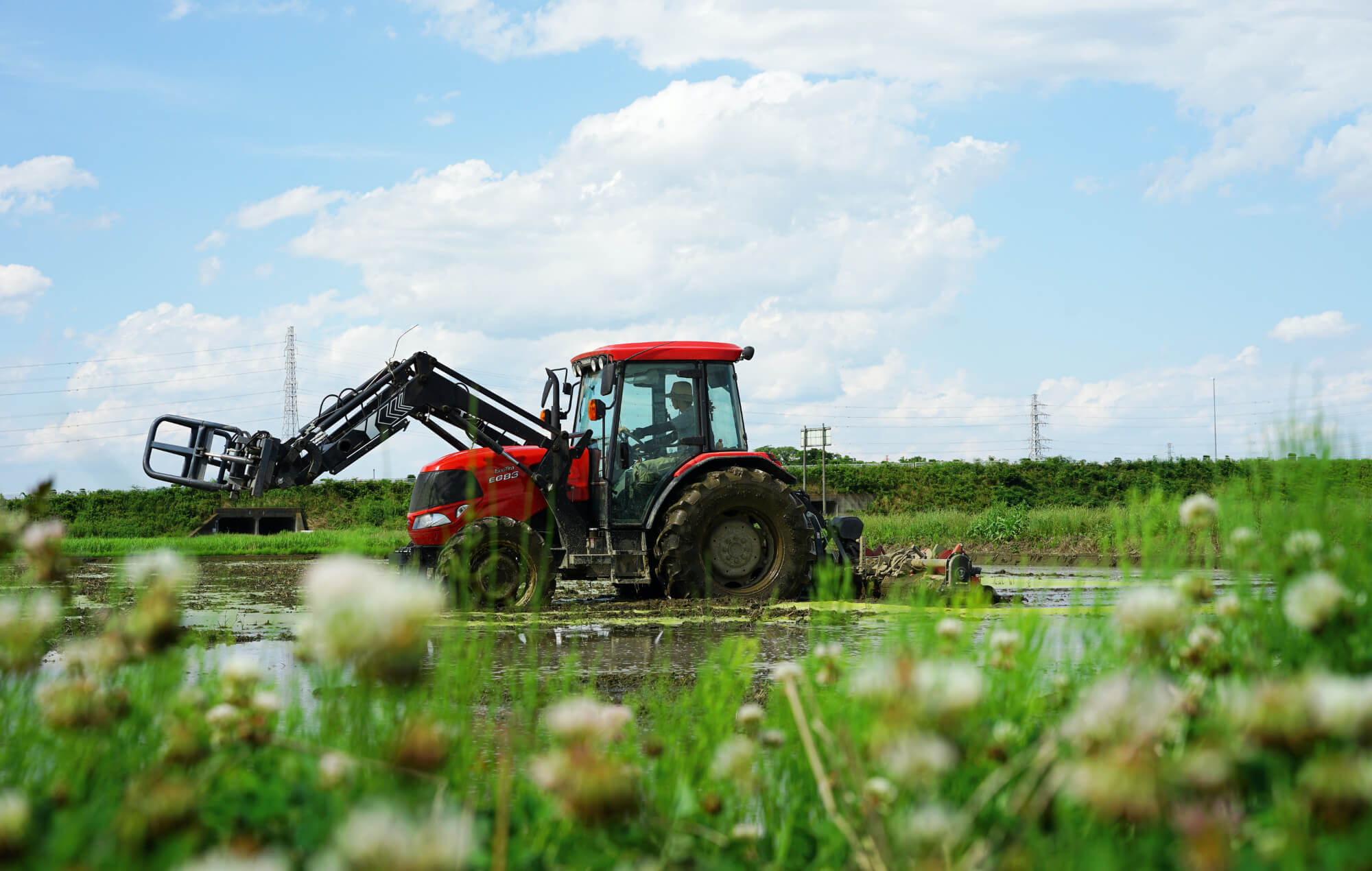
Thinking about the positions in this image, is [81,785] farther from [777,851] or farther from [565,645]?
[565,645]

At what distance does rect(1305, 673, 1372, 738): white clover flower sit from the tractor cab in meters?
8.36

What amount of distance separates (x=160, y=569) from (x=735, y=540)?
8.19 metres

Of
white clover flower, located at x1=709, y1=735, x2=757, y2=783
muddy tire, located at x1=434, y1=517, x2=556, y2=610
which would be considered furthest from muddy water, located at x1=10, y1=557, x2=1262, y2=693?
white clover flower, located at x1=709, y1=735, x2=757, y2=783

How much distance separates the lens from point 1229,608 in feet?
8.75

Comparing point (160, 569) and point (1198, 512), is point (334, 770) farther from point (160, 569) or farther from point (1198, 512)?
point (1198, 512)

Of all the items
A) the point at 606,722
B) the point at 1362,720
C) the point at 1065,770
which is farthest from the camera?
the point at 606,722

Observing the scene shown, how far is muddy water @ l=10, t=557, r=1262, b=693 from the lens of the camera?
6.03 m

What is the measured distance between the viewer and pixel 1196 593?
237 cm

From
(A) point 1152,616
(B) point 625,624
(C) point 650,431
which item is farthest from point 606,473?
(A) point 1152,616

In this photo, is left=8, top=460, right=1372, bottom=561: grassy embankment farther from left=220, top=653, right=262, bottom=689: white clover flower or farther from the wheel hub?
left=220, top=653, right=262, bottom=689: white clover flower

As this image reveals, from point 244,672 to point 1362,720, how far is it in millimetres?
2055

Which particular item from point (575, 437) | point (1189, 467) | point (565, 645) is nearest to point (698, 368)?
point (575, 437)

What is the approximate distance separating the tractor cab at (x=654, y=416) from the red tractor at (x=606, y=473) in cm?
1

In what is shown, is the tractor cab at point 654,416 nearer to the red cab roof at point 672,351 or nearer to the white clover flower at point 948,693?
the red cab roof at point 672,351
